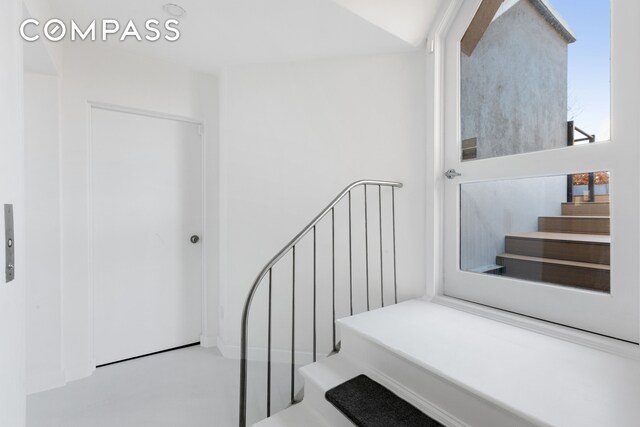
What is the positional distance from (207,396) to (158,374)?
507mm

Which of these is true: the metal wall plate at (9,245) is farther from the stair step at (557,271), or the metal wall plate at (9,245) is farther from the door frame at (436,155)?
the stair step at (557,271)

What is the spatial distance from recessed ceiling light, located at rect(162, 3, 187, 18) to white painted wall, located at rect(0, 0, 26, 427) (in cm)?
70

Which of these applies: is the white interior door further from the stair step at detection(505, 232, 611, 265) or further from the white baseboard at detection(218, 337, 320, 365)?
the stair step at detection(505, 232, 611, 265)

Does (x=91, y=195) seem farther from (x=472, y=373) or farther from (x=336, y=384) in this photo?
(x=472, y=373)

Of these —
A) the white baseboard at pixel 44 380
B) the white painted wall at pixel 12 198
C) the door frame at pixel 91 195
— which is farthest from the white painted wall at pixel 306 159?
the white painted wall at pixel 12 198

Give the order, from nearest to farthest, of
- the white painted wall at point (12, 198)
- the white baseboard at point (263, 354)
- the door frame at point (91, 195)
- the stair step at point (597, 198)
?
the white painted wall at point (12, 198) < the stair step at point (597, 198) < the door frame at point (91, 195) < the white baseboard at point (263, 354)

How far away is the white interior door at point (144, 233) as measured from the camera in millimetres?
2268

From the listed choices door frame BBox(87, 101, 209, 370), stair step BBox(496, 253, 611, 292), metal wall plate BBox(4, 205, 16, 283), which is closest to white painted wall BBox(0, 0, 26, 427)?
metal wall plate BBox(4, 205, 16, 283)

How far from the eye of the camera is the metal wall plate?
42.6 inches

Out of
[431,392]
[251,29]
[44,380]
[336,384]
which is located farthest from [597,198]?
[44,380]

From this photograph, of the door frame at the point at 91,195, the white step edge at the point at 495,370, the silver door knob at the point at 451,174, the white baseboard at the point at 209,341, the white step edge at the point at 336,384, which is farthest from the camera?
the white baseboard at the point at 209,341

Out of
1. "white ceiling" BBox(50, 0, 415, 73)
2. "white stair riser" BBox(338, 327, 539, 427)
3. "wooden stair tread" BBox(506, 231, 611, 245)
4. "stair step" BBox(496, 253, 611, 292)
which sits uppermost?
"white ceiling" BBox(50, 0, 415, 73)

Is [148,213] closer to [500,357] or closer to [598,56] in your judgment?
[500,357]

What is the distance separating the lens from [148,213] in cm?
244
